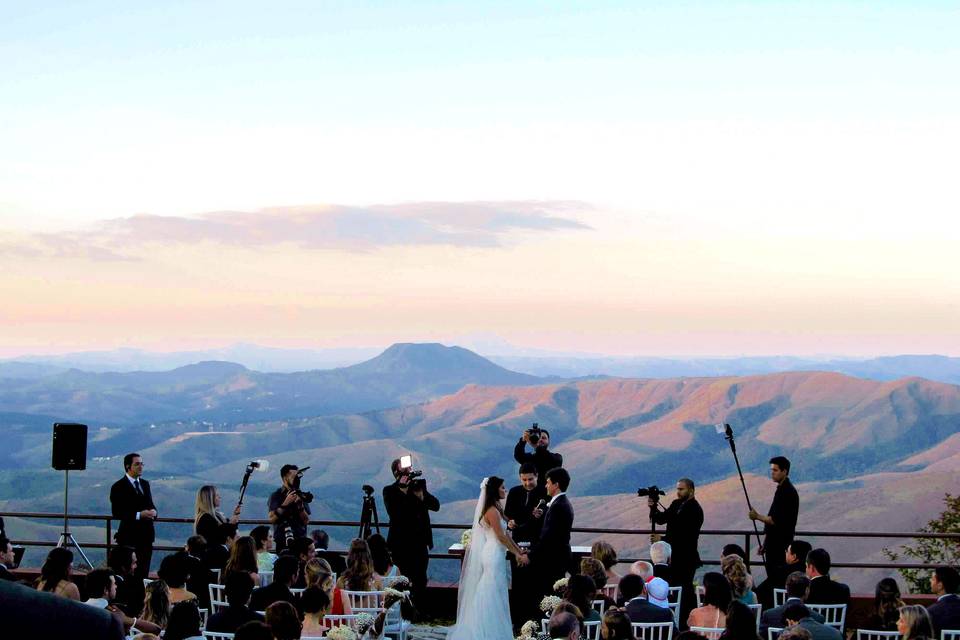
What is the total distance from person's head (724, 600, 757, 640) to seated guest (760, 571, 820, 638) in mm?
834

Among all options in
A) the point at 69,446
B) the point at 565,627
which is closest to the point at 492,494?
the point at 565,627

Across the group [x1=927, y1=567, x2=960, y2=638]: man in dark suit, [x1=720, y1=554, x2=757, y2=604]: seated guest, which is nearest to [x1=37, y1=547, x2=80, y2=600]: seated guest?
[x1=720, y1=554, x2=757, y2=604]: seated guest

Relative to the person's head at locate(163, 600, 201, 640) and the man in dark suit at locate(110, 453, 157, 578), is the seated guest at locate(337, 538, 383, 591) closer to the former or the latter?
the person's head at locate(163, 600, 201, 640)

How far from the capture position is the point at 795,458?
16012 centimetres

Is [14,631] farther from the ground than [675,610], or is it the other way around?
[14,631]

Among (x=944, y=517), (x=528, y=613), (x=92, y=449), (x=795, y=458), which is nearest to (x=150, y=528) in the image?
(x=528, y=613)

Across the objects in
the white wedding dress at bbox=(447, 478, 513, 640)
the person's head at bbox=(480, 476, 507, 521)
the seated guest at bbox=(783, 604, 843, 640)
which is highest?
the person's head at bbox=(480, 476, 507, 521)

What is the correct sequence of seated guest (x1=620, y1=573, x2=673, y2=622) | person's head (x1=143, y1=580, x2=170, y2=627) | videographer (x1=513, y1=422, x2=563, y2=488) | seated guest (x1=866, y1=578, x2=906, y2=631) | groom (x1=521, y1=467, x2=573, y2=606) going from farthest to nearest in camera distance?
videographer (x1=513, y1=422, x2=563, y2=488) → groom (x1=521, y1=467, x2=573, y2=606) → seated guest (x1=866, y1=578, x2=906, y2=631) → seated guest (x1=620, y1=573, x2=673, y2=622) → person's head (x1=143, y1=580, x2=170, y2=627)

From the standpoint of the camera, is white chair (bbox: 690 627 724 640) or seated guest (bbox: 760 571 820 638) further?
seated guest (bbox: 760 571 820 638)

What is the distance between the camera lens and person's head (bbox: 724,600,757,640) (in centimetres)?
599

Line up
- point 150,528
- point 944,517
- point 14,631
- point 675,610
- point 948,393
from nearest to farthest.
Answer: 1. point 14,631
2. point 675,610
3. point 150,528
4. point 944,517
5. point 948,393

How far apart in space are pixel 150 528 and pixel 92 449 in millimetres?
181513

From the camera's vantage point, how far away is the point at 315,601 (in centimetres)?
672

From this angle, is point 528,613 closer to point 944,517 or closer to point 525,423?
point 944,517
